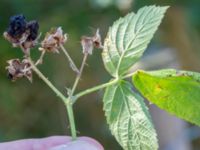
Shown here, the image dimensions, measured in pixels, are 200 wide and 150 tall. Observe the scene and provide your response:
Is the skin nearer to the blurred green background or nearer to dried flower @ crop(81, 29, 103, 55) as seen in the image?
dried flower @ crop(81, 29, 103, 55)

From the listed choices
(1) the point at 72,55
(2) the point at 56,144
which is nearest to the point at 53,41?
(2) the point at 56,144

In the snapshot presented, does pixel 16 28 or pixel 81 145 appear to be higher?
pixel 16 28

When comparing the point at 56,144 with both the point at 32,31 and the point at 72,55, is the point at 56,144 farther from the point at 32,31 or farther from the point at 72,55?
the point at 72,55

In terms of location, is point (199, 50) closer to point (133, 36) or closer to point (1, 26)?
point (1, 26)

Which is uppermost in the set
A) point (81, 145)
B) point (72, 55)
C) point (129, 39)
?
point (129, 39)

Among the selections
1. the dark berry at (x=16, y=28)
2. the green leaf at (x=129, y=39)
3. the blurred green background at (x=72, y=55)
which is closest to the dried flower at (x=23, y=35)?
the dark berry at (x=16, y=28)

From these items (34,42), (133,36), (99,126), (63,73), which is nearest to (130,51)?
(133,36)

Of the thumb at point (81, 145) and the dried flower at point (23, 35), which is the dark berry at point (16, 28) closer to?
the dried flower at point (23, 35)
